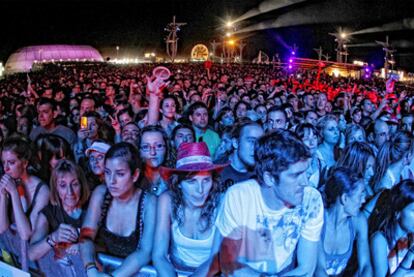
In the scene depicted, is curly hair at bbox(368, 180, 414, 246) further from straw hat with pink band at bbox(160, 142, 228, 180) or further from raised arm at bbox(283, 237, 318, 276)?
straw hat with pink band at bbox(160, 142, 228, 180)

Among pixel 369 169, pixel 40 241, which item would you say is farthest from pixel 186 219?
pixel 369 169

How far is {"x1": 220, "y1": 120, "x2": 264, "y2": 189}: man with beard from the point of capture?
4017mm

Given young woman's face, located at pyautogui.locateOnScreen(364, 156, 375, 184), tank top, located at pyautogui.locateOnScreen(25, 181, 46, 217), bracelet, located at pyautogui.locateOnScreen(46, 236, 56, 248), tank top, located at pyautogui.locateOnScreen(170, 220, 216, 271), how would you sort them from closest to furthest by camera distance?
1. tank top, located at pyautogui.locateOnScreen(170, 220, 216, 271)
2. bracelet, located at pyautogui.locateOnScreen(46, 236, 56, 248)
3. tank top, located at pyautogui.locateOnScreen(25, 181, 46, 217)
4. young woman's face, located at pyautogui.locateOnScreen(364, 156, 375, 184)

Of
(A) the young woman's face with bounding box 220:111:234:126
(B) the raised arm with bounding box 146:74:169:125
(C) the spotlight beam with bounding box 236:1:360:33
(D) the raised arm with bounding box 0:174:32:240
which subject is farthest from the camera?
(C) the spotlight beam with bounding box 236:1:360:33

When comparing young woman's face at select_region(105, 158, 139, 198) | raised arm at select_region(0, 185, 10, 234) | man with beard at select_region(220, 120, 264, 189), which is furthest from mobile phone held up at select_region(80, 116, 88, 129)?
young woman's face at select_region(105, 158, 139, 198)

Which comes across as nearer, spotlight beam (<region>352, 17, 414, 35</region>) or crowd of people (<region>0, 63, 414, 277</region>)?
crowd of people (<region>0, 63, 414, 277</region>)

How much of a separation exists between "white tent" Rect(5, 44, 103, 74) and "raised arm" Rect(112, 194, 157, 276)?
179 ft

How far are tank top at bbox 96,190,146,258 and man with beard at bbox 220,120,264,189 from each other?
1.06 meters

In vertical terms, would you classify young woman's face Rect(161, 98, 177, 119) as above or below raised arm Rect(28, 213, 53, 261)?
above

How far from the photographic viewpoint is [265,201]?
96.5 inches

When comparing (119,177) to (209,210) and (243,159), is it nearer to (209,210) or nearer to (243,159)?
(209,210)

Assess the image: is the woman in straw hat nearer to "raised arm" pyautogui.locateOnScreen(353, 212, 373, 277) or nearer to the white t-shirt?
the white t-shirt

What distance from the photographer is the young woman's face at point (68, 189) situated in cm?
348

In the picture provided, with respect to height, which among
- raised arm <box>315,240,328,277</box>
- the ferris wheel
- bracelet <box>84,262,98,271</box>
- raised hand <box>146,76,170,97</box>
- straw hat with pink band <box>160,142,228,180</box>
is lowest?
bracelet <box>84,262,98,271</box>
